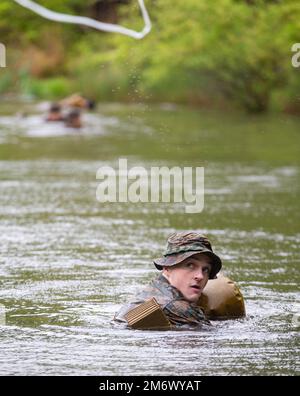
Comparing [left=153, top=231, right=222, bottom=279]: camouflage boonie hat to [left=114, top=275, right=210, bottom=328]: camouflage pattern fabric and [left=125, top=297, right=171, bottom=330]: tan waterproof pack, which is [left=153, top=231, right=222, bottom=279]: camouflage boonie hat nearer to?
[left=114, top=275, right=210, bottom=328]: camouflage pattern fabric

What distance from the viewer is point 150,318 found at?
916cm

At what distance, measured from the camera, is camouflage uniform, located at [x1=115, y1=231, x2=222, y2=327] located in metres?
9.19

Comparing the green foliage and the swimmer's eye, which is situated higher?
the green foliage

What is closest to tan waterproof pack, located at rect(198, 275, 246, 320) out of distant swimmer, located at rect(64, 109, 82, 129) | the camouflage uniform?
the camouflage uniform

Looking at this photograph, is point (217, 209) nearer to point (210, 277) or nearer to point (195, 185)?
point (195, 185)

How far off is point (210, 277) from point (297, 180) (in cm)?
1101

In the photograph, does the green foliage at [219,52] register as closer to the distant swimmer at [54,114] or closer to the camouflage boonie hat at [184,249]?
the distant swimmer at [54,114]

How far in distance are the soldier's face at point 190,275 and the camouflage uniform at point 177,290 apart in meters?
0.04

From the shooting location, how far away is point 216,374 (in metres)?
7.88

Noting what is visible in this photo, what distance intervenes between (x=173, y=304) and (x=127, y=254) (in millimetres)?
3706

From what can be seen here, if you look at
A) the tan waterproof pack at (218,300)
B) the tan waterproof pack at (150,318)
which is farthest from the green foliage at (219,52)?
the tan waterproof pack at (150,318)

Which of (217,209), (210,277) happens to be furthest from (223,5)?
(210,277)

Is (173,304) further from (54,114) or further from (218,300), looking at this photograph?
(54,114)

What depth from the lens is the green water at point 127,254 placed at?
27.6ft
